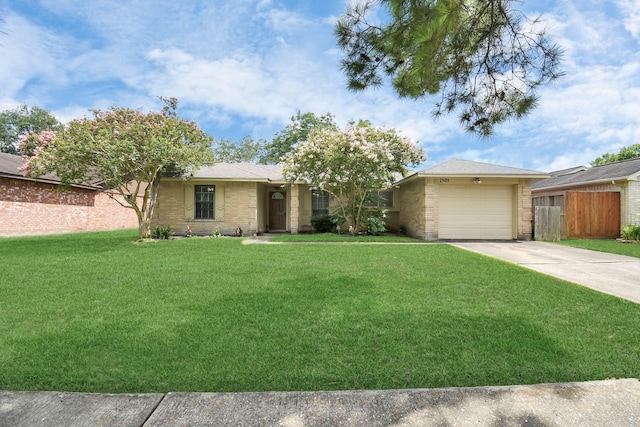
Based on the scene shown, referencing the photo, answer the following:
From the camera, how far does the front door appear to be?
16406mm

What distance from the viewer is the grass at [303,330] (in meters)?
2.49

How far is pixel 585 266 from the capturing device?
6957 mm

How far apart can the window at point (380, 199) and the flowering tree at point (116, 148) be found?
7.31 m

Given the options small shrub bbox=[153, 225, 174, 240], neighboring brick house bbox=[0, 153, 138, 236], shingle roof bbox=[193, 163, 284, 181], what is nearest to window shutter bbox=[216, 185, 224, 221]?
shingle roof bbox=[193, 163, 284, 181]

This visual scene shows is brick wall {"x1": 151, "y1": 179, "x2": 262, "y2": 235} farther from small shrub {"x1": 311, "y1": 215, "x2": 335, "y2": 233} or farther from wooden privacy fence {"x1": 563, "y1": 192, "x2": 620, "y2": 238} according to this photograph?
wooden privacy fence {"x1": 563, "y1": 192, "x2": 620, "y2": 238}

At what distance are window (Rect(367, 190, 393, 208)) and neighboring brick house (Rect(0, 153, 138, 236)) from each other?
14.2m

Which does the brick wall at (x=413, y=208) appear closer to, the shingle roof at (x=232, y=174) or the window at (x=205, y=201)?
the shingle roof at (x=232, y=174)

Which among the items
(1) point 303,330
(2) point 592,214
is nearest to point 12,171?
(1) point 303,330

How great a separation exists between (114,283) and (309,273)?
330 cm

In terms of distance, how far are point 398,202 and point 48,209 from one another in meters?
16.7

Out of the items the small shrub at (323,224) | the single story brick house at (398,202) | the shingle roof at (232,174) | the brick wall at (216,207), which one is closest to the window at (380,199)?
the single story brick house at (398,202)

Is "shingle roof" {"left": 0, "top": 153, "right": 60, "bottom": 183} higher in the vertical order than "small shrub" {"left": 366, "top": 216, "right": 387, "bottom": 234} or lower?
higher

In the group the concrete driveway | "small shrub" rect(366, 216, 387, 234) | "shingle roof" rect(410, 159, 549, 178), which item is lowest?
the concrete driveway

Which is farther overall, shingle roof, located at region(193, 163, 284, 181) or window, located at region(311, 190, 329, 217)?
window, located at region(311, 190, 329, 217)
